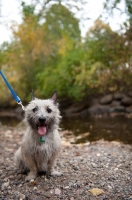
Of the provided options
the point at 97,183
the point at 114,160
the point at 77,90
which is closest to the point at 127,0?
the point at 114,160

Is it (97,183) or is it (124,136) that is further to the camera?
(124,136)

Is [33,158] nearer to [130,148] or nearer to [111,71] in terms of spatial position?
[130,148]

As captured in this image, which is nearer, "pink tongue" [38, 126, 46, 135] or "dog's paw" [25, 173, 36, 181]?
"pink tongue" [38, 126, 46, 135]

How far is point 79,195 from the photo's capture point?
4.37 m

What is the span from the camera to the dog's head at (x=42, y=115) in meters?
4.57

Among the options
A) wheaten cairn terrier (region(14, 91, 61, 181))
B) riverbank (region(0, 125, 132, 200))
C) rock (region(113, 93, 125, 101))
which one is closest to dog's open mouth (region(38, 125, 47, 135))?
wheaten cairn terrier (region(14, 91, 61, 181))

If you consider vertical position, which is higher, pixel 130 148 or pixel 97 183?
pixel 97 183

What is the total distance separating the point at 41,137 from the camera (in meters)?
4.86

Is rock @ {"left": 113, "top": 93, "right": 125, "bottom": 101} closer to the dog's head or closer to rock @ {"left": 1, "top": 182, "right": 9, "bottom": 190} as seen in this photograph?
the dog's head

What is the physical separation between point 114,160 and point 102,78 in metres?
18.1

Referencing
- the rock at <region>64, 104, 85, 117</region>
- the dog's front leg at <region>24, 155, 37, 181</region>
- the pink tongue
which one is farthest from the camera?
the rock at <region>64, 104, 85, 117</region>

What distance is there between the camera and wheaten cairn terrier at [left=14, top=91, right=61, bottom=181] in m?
4.66

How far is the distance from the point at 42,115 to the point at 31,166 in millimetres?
1240

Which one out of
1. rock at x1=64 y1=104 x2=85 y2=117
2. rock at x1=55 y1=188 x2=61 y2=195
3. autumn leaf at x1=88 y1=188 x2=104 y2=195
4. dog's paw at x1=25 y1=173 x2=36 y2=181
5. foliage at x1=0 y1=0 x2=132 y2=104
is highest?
foliage at x1=0 y1=0 x2=132 y2=104
